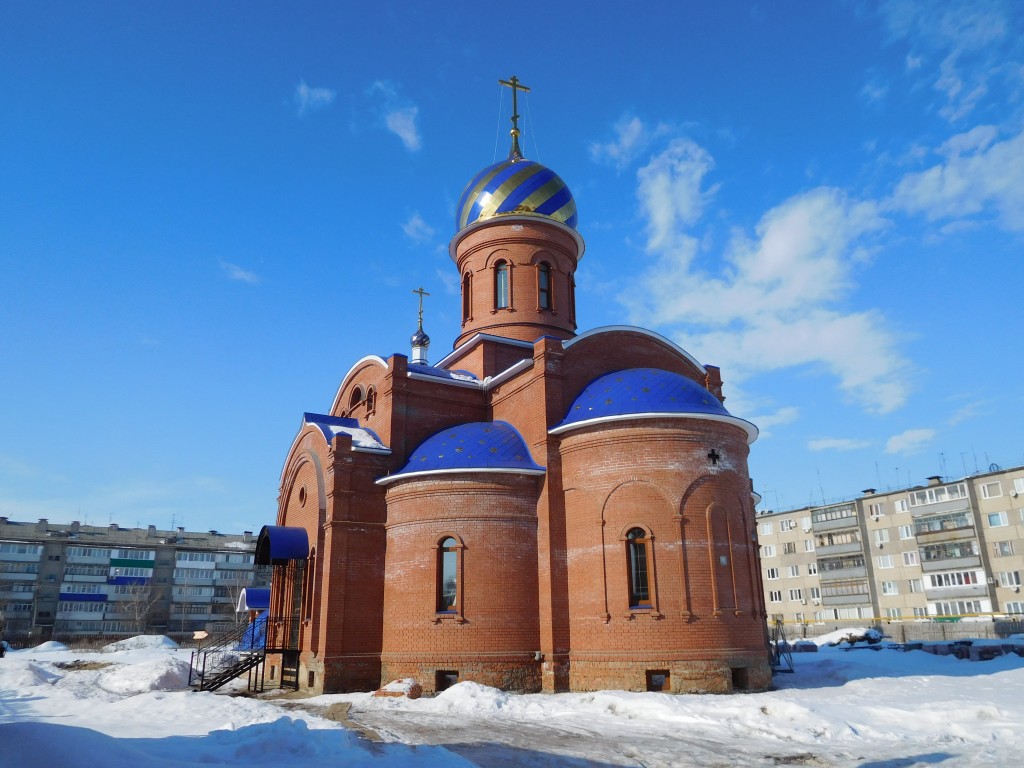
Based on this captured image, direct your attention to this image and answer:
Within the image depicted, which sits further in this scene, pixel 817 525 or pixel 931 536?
pixel 817 525

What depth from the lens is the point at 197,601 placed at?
2157 inches

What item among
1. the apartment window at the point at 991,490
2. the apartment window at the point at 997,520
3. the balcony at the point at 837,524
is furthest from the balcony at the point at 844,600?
the apartment window at the point at 991,490

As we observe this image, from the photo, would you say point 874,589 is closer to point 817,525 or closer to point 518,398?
point 817,525

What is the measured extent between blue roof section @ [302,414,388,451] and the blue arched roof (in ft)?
13.4

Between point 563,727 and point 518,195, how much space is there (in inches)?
543

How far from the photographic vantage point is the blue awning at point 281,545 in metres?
16.6

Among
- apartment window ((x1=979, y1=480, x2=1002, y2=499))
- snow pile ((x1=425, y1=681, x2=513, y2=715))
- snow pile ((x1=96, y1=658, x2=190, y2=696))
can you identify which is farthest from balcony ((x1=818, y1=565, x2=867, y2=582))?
snow pile ((x1=96, y1=658, x2=190, y2=696))

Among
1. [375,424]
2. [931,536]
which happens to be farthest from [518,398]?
[931,536]

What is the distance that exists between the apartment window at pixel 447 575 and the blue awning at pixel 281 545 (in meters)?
3.40

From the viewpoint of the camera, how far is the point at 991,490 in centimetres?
3897

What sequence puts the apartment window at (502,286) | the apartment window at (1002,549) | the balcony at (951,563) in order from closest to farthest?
the apartment window at (502,286), the apartment window at (1002,549), the balcony at (951,563)

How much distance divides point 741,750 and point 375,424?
36.8 feet

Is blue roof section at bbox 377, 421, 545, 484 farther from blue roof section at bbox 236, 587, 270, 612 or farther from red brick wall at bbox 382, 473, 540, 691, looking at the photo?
blue roof section at bbox 236, 587, 270, 612

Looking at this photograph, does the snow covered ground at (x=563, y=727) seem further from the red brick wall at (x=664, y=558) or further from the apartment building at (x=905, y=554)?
the apartment building at (x=905, y=554)
